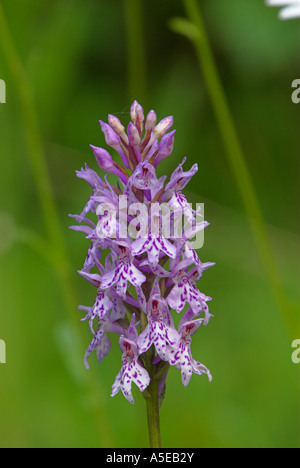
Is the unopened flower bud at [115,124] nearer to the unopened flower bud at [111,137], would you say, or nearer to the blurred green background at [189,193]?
the unopened flower bud at [111,137]

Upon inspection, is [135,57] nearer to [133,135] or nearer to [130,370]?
[133,135]

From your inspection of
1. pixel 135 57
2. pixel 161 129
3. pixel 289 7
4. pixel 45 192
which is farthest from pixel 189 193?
pixel 161 129

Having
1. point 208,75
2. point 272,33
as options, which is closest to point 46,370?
point 208,75

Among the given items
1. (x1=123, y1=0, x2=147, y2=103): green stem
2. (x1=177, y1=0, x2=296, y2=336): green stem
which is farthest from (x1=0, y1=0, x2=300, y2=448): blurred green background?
(x1=177, y1=0, x2=296, y2=336): green stem

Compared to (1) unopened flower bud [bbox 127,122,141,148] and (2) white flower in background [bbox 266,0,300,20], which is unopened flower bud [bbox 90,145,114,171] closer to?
(1) unopened flower bud [bbox 127,122,141,148]

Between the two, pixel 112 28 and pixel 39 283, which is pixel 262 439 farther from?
pixel 112 28

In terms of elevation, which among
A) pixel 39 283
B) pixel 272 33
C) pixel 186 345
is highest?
pixel 272 33

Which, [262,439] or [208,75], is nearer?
[208,75]

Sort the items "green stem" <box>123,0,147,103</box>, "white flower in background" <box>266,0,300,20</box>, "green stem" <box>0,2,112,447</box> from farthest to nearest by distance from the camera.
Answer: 1. "green stem" <box>123,0,147,103</box>
2. "green stem" <box>0,2,112,447</box>
3. "white flower in background" <box>266,0,300,20</box>

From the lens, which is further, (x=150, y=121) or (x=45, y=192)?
(x=45, y=192)
